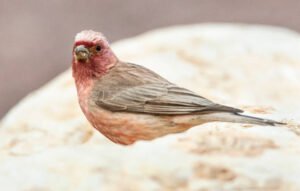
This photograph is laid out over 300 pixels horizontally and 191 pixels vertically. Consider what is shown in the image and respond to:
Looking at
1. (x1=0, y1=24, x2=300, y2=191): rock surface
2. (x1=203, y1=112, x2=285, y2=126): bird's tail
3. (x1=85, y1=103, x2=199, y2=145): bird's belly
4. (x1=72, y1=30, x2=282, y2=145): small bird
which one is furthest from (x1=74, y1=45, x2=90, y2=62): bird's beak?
(x1=203, y1=112, x2=285, y2=126): bird's tail

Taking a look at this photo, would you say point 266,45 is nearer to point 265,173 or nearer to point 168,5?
point 265,173

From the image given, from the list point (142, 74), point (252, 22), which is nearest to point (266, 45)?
point (142, 74)

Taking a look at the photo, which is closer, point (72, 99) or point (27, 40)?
point (72, 99)

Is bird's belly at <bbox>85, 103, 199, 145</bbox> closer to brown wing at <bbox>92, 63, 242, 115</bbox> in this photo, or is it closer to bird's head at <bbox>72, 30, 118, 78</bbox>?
brown wing at <bbox>92, 63, 242, 115</bbox>

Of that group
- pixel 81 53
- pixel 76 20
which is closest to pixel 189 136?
pixel 81 53

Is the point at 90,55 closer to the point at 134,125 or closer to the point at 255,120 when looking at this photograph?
the point at 134,125

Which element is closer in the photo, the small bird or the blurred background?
the small bird

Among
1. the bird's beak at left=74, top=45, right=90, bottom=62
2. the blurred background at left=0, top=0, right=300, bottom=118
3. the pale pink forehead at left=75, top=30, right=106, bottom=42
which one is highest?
the blurred background at left=0, top=0, right=300, bottom=118

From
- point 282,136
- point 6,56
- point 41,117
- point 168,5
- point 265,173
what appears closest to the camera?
point 265,173
